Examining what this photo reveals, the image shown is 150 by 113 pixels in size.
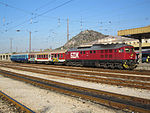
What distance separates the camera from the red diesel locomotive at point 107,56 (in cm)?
2109

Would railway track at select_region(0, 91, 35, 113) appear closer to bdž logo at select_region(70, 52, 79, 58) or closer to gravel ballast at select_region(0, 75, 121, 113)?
gravel ballast at select_region(0, 75, 121, 113)

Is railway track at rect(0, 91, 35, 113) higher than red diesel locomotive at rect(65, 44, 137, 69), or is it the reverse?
red diesel locomotive at rect(65, 44, 137, 69)

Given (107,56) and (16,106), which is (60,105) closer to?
(16,106)

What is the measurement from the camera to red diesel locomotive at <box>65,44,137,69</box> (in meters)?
21.1

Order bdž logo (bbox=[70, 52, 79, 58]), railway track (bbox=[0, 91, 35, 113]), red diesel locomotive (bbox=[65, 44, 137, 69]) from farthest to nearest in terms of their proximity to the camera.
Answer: bdž logo (bbox=[70, 52, 79, 58]), red diesel locomotive (bbox=[65, 44, 137, 69]), railway track (bbox=[0, 91, 35, 113])

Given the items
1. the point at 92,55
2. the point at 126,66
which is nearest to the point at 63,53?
the point at 92,55

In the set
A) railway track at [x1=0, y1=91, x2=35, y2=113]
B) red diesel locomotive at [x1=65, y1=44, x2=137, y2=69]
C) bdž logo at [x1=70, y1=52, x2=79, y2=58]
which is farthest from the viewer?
bdž logo at [x1=70, y1=52, x2=79, y2=58]

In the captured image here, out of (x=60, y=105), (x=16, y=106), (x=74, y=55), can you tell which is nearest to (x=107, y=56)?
(x=74, y=55)

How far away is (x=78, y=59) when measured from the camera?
2808 centimetres

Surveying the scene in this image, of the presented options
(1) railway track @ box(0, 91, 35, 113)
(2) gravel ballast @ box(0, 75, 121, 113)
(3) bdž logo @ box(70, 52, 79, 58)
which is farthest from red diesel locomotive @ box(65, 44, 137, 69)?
(1) railway track @ box(0, 91, 35, 113)

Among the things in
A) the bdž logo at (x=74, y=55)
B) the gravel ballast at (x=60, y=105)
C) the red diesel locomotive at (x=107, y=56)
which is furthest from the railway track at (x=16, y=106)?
the bdž logo at (x=74, y=55)

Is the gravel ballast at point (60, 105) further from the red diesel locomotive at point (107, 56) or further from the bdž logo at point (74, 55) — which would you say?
the bdž logo at point (74, 55)

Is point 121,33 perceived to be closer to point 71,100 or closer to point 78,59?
point 78,59

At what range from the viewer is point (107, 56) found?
2281cm
